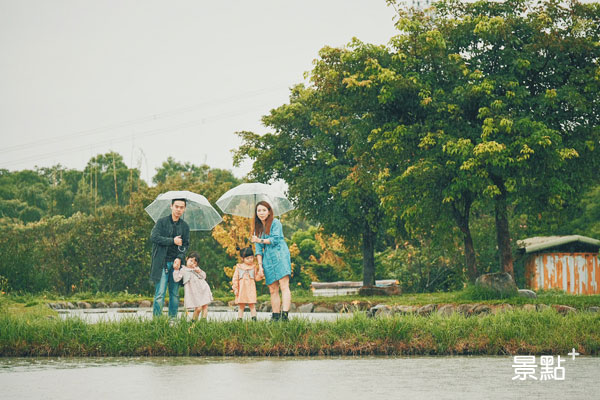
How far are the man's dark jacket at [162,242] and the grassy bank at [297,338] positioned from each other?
153cm

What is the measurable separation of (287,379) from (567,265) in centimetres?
2481

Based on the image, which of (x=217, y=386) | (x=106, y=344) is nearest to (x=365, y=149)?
(x=106, y=344)

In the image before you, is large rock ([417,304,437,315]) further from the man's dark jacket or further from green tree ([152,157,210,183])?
green tree ([152,157,210,183])

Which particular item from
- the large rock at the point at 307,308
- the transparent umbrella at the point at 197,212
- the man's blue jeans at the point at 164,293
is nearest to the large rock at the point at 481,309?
the transparent umbrella at the point at 197,212

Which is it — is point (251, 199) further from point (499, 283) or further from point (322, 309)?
point (322, 309)

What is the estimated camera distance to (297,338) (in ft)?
31.6

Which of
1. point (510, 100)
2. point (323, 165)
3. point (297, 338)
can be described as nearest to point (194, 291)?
point (297, 338)

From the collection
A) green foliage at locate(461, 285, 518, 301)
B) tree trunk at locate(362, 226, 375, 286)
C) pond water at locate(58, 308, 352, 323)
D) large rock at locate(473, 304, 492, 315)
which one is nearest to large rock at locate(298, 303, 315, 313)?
pond water at locate(58, 308, 352, 323)

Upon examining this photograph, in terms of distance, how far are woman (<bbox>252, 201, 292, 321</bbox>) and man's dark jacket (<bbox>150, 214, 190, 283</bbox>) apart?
3.87 ft

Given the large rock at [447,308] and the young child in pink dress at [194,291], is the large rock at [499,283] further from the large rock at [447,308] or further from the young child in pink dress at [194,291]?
the young child in pink dress at [194,291]

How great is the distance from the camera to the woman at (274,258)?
11320 millimetres

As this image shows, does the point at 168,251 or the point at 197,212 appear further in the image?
the point at 197,212

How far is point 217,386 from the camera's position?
7.07m

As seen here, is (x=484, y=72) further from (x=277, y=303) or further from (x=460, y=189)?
(x=277, y=303)
